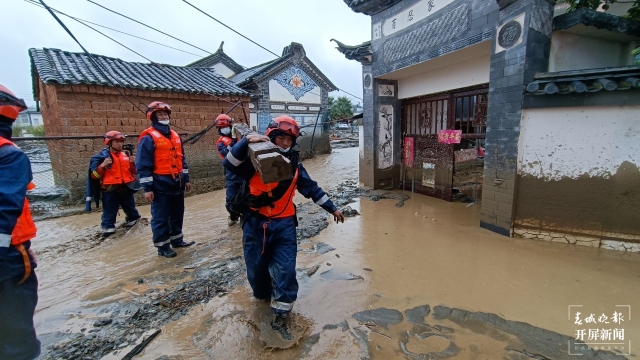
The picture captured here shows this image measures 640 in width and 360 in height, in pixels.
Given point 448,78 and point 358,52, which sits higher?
point 358,52

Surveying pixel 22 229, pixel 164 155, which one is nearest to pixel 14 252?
pixel 22 229

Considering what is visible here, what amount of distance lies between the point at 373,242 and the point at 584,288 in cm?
244

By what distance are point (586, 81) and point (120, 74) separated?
10354 mm

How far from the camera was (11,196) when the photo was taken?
5.41 ft

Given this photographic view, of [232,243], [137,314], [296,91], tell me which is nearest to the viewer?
[137,314]

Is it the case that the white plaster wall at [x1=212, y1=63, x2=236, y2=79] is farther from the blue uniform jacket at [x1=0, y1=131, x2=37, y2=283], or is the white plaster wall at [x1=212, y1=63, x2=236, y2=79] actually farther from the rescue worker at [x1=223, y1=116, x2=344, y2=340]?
the blue uniform jacket at [x1=0, y1=131, x2=37, y2=283]

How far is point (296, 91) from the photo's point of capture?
54.7 ft

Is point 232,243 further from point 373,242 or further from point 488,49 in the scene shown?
point 488,49

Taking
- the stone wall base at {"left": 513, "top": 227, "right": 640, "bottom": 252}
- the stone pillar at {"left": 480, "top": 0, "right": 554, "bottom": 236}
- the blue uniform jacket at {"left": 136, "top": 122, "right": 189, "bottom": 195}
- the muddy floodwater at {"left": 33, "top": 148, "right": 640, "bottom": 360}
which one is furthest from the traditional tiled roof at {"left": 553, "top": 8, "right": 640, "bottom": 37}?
the blue uniform jacket at {"left": 136, "top": 122, "right": 189, "bottom": 195}

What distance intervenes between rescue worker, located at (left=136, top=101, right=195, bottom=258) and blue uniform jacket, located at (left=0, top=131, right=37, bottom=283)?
2105 mm

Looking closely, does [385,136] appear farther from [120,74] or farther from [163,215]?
[120,74]

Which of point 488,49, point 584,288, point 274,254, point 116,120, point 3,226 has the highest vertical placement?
point 488,49

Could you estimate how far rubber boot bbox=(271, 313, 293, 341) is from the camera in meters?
2.45

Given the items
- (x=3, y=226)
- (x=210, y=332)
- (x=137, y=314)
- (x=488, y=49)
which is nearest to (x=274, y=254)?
(x=210, y=332)
